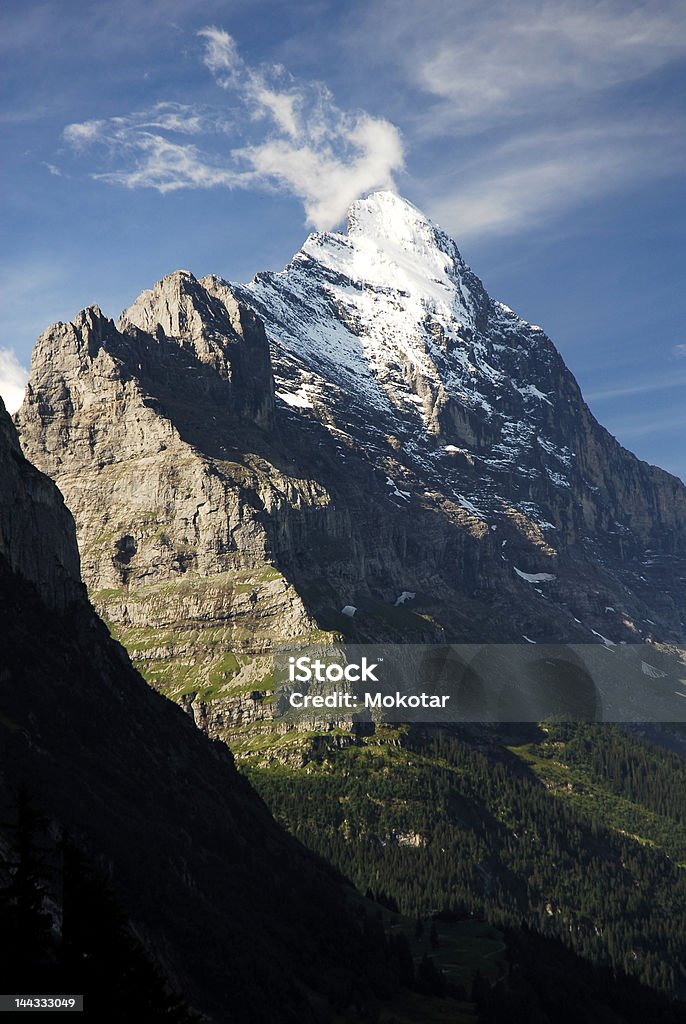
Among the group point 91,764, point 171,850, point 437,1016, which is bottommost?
point 437,1016

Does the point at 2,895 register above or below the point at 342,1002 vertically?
above

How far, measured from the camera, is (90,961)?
60.8 meters

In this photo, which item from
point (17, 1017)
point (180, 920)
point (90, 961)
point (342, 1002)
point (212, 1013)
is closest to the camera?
point (17, 1017)

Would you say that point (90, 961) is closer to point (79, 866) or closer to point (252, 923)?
point (79, 866)

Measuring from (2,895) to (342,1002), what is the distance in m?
144

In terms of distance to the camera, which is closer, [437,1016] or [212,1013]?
[212,1013]

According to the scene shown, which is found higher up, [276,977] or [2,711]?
[2,711]

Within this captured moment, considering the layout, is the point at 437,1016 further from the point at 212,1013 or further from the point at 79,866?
the point at 79,866

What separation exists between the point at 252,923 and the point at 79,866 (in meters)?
141

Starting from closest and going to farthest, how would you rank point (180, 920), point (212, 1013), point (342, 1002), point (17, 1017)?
point (17, 1017)
point (212, 1013)
point (180, 920)
point (342, 1002)

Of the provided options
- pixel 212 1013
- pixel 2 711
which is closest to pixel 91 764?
pixel 2 711

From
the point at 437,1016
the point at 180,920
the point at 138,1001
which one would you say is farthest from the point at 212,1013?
the point at 138,1001

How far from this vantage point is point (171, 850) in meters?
194

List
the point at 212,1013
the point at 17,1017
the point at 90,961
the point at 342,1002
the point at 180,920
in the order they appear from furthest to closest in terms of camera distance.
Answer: the point at 342,1002
the point at 180,920
the point at 212,1013
the point at 90,961
the point at 17,1017
